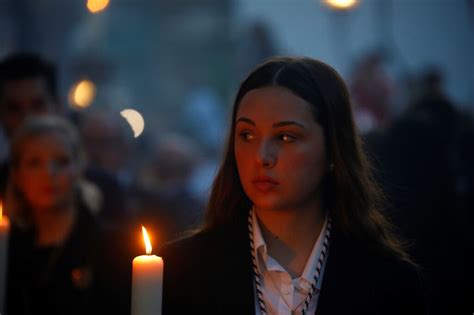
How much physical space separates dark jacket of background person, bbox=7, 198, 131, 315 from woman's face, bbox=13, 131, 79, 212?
15 centimetres

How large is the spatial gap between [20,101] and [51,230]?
111cm

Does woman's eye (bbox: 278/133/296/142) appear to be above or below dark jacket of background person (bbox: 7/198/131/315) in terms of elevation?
above

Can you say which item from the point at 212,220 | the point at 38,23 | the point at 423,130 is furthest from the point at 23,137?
the point at 38,23

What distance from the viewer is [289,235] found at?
2.82 meters

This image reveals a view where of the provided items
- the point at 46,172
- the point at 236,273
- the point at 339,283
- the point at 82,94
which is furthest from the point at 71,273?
the point at 82,94

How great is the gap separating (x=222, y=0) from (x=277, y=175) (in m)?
8.74

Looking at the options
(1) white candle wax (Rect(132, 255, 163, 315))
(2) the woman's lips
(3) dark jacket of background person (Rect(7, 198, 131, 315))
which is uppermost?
(2) the woman's lips

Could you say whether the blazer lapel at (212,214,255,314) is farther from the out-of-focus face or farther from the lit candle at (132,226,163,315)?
the out-of-focus face

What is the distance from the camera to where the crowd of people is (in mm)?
2732

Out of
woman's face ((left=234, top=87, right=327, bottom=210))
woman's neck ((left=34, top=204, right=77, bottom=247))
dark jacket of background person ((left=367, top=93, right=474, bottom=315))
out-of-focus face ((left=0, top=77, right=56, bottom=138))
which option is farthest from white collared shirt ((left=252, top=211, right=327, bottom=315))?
out-of-focus face ((left=0, top=77, right=56, bottom=138))

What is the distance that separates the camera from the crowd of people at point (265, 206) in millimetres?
2732

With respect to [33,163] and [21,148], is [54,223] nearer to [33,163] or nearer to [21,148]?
[33,163]

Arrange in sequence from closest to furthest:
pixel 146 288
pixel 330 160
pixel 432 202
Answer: pixel 146 288, pixel 330 160, pixel 432 202

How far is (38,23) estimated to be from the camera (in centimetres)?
813
